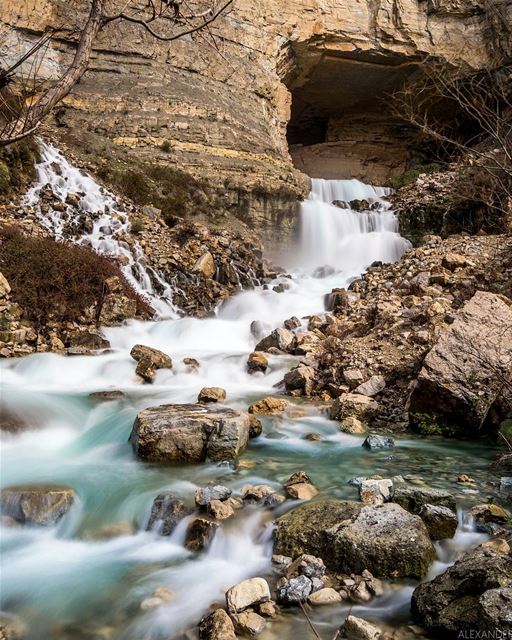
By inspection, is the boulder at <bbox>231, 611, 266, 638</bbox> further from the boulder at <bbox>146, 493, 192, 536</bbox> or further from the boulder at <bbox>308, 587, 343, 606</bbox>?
the boulder at <bbox>146, 493, 192, 536</bbox>

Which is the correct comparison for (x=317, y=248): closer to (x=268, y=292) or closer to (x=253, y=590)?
(x=268, y=292)

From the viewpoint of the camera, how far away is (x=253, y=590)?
2.71 m

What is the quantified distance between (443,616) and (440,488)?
5.80ft

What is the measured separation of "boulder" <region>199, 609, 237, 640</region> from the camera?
96.5 inches

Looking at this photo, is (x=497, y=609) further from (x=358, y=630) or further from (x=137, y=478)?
(x=137, y=478)

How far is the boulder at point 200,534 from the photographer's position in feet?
10.9

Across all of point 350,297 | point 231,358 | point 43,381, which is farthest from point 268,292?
point 43,381

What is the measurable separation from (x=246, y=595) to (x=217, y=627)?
243 mm

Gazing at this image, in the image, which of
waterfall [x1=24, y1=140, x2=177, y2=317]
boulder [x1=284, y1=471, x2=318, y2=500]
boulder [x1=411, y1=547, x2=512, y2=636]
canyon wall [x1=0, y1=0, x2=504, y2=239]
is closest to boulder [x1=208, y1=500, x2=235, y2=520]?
boulder [x1=284, y1=471, x2=318, y2=500]

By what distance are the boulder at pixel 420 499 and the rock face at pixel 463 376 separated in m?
2.26

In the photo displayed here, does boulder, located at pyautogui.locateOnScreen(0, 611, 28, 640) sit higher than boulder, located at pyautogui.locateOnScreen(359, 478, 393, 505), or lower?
lower

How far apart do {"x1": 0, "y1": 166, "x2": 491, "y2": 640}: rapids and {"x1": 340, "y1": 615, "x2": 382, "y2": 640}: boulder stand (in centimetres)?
7

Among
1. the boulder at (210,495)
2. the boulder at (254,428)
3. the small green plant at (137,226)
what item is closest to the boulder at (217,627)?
the boulder at (210,495)

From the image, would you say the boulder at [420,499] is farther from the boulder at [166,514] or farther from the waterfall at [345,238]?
the waterfall at [345,238]
